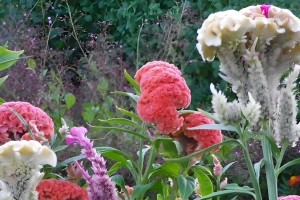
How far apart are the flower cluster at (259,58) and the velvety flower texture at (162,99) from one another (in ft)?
0.60

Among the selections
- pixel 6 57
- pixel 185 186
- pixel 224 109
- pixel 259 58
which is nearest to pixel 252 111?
pixel 224 109

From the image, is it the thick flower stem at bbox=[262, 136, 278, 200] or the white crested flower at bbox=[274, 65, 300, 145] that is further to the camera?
the thick flower stem at bbox=[262, 136, 278, 200]

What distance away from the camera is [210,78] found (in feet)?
17.0

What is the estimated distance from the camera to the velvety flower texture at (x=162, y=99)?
5.57 feet

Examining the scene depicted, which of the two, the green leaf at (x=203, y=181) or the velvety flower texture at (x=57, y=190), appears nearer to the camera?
the velvety flower texture at (x=57, y=190)

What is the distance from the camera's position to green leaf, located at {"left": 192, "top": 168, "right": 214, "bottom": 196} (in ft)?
6.25

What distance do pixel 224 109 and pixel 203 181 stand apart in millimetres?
567

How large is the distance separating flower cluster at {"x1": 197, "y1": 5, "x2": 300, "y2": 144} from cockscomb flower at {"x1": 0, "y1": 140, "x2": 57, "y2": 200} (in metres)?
0.31

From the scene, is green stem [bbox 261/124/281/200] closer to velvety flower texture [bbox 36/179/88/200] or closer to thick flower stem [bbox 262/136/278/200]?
thick flower stem [bbox 262/136/278/200]

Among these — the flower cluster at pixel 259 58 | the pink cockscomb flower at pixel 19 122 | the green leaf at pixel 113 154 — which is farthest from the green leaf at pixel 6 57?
the flower cluster at pixel 259 58

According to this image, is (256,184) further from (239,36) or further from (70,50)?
(70,50)

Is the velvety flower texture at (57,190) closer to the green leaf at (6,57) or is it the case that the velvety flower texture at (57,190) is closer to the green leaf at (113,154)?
the green leaf at (113,154)

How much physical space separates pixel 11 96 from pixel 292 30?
264cm

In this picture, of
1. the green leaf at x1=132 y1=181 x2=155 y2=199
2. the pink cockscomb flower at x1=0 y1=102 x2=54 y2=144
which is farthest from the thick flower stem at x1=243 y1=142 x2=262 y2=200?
the pink cockscomb flower at x1=0 y1=102 x2=54 y2=144
